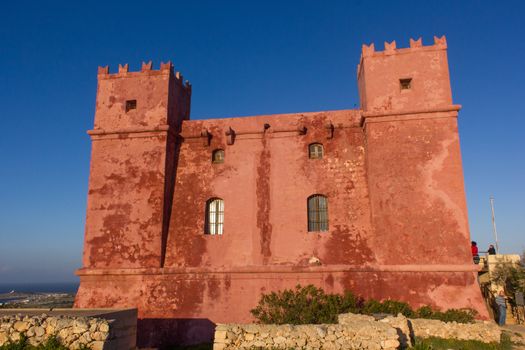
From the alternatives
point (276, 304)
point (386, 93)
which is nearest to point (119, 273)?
point (276, 304)

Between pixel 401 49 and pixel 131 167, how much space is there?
467 inches

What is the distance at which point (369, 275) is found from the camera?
15914mm

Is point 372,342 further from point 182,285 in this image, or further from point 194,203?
point 194,203

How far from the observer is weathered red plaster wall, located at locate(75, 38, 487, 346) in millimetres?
15992

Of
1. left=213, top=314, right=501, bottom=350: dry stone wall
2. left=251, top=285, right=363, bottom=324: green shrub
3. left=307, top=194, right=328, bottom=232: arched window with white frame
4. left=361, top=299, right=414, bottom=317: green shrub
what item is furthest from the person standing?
left=213, top=314, right=501, bottom=350: dry stone wall

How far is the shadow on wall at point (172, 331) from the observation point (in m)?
16.6

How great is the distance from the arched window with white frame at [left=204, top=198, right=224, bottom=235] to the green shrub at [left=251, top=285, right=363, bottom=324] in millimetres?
3480

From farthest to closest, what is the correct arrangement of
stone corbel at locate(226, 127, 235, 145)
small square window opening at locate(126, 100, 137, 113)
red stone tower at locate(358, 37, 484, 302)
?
1. small square window opening at locate(126, 100, 137, 113)
2. stone corbel at locate(226, 127, 235, 145)
3. red stone tower at locate(358, 37, 484, 302)

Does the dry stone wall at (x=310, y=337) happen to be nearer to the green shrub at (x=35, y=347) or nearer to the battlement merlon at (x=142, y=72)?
the green shrub at (x=35, y=347)

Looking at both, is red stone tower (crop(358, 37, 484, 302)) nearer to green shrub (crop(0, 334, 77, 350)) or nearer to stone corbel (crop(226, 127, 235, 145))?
stone corbel (crop(226, 127, 235, 145))

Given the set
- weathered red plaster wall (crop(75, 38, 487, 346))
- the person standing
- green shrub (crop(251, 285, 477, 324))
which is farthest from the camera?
the person standing

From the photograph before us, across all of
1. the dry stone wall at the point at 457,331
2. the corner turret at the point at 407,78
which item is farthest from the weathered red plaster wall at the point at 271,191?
the dry stone wall at the point at 457,331

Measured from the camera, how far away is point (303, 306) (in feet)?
49.5

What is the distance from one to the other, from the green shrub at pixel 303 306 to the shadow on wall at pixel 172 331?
2.10 metres
